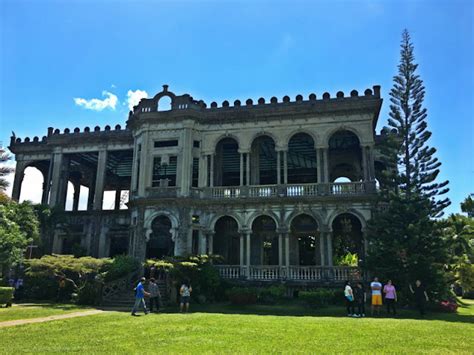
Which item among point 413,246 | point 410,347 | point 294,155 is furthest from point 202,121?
point 410,347

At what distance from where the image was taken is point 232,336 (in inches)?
405

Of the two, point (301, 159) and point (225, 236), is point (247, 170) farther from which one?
point (301, 159)

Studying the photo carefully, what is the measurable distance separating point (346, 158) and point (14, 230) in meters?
21.9

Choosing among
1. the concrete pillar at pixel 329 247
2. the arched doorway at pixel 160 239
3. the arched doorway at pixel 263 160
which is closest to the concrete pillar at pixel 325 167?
the concrete pillar at pixel 329 247

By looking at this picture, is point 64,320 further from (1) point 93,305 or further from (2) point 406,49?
(2) point 406,49

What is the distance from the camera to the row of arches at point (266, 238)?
2445 cm

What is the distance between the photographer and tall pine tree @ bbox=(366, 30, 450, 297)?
19.0m

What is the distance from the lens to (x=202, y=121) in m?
26.5

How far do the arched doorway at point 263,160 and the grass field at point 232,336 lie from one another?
13657 mm

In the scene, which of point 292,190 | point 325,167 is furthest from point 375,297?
point 325,167

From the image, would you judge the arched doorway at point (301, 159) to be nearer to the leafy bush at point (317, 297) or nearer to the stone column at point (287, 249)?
the stone column at point (287, 249)

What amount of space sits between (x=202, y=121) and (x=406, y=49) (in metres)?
13.4

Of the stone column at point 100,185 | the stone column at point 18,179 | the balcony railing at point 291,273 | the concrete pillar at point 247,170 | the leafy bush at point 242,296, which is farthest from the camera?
the stone column at point 18,179

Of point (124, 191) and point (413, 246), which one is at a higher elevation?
point (124, 191)
